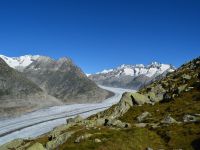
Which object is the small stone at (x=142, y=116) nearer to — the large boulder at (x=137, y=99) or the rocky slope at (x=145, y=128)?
the rocky slope at (x=145, y=128)

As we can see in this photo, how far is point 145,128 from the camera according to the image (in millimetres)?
51375

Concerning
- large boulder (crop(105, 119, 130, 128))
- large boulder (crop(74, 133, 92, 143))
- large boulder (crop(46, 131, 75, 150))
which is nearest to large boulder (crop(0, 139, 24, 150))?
large boulder (crop(105, 119, 130, 128))

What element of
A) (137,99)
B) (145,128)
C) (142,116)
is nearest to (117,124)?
(145,128)

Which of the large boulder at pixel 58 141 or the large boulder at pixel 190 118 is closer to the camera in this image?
the large boulder at pixel 58 141

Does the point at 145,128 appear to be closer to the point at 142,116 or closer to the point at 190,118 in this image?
the point at 190,118

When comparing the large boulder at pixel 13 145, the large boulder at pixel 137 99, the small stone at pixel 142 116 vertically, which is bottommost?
the large boulder at pixel 13 145

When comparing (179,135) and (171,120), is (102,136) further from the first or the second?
(171,120)

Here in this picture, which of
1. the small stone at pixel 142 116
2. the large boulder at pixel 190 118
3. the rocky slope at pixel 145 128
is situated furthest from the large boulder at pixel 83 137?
the small stone at pixel 142 116

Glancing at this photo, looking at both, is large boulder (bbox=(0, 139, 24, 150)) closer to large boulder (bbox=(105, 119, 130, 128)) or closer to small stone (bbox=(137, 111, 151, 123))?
large boulder (bbox=(105, 119, 130, 128))

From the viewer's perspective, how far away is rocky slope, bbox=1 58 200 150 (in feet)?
145

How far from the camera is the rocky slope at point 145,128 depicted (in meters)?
44.2

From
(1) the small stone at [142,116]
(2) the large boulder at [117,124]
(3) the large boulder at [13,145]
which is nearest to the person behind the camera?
(2) the large boulder at [117,124]

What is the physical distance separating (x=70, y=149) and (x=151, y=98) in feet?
147

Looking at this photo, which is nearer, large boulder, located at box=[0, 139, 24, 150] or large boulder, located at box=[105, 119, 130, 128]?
large boulder, located at box=[105, 119, 130, 128]
